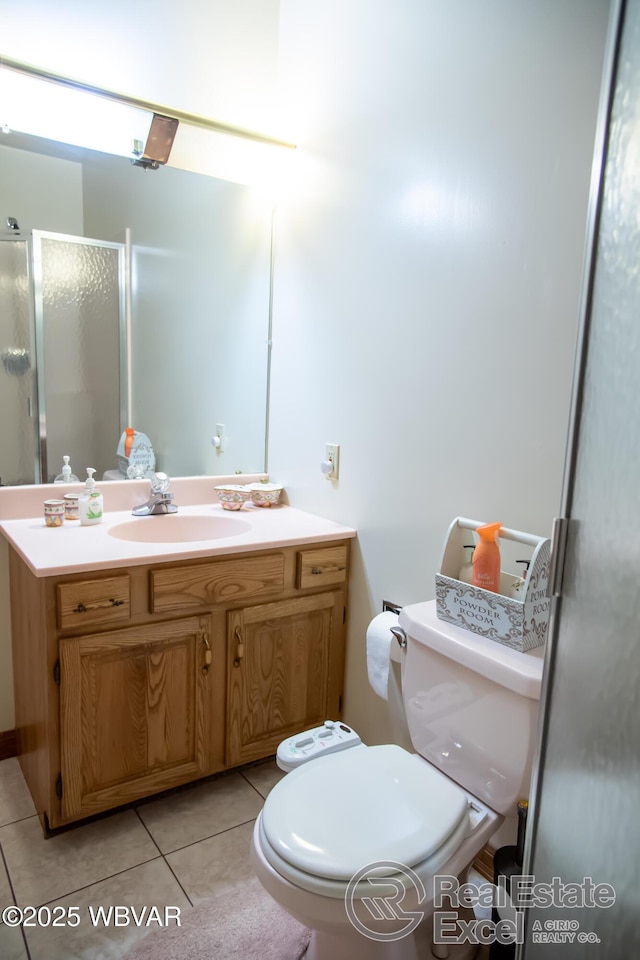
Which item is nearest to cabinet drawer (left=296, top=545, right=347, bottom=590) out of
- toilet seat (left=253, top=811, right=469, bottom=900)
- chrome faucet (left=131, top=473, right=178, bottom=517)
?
chrome faucet (left=131, top=473, right=178, bottom=517)

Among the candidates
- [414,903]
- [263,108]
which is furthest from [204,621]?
[263,108]

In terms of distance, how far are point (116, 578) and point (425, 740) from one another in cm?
87

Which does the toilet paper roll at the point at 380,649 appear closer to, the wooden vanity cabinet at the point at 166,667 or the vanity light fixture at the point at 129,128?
the wooden vanity cabinet at the point at 166,667

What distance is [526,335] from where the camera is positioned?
4.61 ft

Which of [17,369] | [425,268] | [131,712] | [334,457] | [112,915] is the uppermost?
[425,268]

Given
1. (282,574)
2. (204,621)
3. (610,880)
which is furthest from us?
(282,574)

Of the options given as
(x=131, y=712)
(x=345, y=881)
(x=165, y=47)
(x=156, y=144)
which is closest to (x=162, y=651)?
(x=131, y=712)

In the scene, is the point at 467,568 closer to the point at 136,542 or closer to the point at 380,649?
the point at 380,649

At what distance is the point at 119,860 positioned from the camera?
1.60 meters

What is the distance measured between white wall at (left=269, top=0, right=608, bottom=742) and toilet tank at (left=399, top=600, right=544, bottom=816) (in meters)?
0.32

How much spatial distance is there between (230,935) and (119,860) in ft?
1.25

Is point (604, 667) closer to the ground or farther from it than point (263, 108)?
closer to the ground

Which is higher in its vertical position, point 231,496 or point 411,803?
point 231,496

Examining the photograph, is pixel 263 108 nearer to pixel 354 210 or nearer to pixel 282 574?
pixel 354 210
